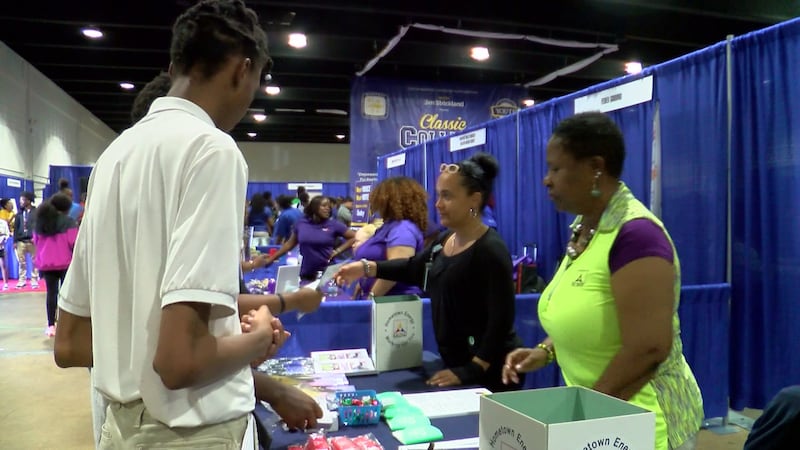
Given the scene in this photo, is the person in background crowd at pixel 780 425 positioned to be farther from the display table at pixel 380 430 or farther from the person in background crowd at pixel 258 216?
the person in background crowd at pixel 258 216

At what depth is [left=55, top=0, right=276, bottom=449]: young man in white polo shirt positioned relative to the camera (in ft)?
2.51

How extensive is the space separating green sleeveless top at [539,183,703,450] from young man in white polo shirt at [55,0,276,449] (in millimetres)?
711

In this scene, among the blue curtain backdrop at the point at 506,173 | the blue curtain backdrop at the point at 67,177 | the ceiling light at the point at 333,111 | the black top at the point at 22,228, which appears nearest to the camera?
the blue curtain backdrop at the point at 506,173

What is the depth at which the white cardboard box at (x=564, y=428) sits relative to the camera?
30.5 inches

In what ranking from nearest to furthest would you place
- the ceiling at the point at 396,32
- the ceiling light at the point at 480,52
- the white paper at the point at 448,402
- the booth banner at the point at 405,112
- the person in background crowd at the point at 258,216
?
the white paper at the point at 448,402 → the ceiling at the point at 396,32 → the ceiling light at the point at 480,52 → the booth banner at the point at 405,112 → the person in background crowd at the point at 258,216

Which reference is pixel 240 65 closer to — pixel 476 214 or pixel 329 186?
pixel 476 214

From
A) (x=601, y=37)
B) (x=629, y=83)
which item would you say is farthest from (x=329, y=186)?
(x=629, y=83)

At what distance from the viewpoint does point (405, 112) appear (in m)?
9.27

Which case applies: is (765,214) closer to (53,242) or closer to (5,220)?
(53,242)

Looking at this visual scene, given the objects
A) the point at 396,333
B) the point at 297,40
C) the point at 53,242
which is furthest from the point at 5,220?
the point at 396,333

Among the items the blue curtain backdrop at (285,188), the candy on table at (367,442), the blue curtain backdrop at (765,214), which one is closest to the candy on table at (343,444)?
the candy on table at (367,442)

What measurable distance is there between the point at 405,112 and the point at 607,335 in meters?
8.30

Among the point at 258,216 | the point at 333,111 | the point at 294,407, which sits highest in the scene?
the point at 333,111

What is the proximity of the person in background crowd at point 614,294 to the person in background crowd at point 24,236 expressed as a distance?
9607 millimetres
